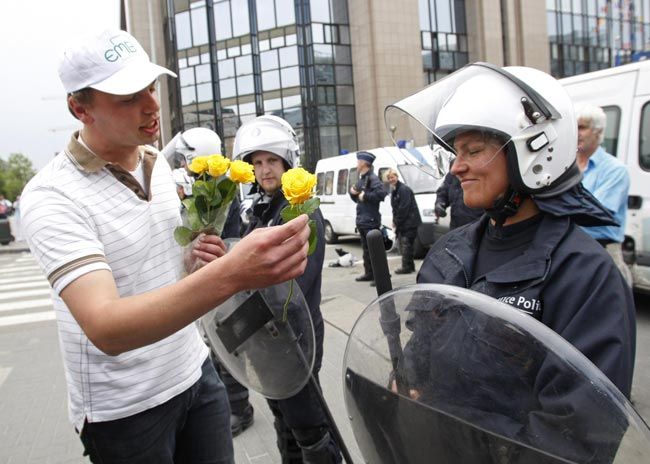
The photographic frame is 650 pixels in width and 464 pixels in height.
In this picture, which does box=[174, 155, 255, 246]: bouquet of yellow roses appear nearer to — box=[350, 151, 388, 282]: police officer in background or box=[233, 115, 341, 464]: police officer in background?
box=[233, 115, 341, 464]: police officer in background

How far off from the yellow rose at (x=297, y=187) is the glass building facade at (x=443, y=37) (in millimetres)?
28374

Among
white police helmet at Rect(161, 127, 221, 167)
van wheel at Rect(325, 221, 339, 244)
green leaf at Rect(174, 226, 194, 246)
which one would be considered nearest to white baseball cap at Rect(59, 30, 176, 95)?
green leaf at Rect(174, 226, 194, 246)

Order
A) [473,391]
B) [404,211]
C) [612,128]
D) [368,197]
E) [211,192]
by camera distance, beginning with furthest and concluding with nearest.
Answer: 1. [404,211]
2. [368,197]
3. [612,128]
4. [211,192]
5. [473,391]

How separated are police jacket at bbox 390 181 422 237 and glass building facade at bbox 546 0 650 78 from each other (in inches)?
1014

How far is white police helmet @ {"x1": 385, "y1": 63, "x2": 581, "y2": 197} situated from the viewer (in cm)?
145

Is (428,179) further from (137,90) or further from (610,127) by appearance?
(137,90)

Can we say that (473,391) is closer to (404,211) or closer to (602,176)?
(602,176)

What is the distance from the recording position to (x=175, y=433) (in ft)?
5.57

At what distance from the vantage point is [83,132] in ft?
5.06

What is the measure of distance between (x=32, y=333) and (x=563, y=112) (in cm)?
695

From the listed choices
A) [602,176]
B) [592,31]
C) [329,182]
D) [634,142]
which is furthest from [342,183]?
[592,31]

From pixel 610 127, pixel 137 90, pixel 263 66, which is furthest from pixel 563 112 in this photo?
pixel 263 66

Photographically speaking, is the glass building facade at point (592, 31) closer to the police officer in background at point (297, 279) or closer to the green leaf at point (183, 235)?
the police officer in background at point (297, 279)

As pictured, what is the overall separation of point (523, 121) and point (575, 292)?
51 cm
